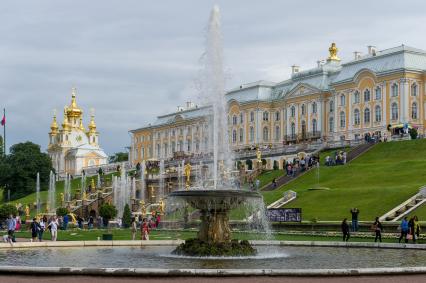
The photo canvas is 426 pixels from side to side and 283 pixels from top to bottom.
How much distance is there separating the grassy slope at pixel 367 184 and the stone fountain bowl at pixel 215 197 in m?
14.6

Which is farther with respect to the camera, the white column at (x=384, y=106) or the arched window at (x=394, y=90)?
the white column at (x=384, y=106)

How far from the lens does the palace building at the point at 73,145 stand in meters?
119

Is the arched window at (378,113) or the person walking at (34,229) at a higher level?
the arched window at (378,113)

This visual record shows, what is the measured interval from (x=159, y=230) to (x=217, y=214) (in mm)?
17574

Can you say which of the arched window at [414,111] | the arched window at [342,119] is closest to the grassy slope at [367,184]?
the arched window at [414,111]

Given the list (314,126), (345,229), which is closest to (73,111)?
(314,126)

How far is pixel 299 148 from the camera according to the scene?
69.6m

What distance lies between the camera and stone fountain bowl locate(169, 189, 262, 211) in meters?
20.2

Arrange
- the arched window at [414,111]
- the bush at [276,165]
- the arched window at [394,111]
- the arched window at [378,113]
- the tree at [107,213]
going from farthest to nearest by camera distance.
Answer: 1. the arched window at [378,113]
2. the arched window at [394,111]
3. the arched window at [414,111]
4. the bush at [276,165]
5. the tree at [107,213]

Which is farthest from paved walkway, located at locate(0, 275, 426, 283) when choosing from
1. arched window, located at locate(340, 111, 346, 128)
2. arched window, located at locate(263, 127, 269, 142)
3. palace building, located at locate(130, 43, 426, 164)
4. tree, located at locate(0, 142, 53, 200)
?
arched window, located at locate(263, 127, 269, 142)

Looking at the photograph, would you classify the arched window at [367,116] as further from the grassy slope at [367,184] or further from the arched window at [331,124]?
the grassy slope at [367,184]

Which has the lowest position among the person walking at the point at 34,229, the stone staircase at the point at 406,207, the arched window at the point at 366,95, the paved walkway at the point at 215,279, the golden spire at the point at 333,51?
the paved walkway at the point at 215,279

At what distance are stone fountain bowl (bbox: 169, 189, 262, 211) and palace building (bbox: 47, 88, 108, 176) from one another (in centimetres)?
9601

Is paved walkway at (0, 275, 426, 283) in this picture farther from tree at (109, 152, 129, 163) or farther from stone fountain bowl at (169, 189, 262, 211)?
tree at (109, 152, 129, 163)
